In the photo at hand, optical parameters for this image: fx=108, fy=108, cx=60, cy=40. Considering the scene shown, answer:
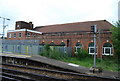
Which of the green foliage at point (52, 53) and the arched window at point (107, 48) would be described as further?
the arched window at point (107, 48)

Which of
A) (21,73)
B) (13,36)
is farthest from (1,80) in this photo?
(13,36)

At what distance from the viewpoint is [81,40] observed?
22.0 m

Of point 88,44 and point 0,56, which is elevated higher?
point 88,44

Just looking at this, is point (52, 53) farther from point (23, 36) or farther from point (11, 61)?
point (23, 36)

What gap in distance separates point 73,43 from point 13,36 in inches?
830

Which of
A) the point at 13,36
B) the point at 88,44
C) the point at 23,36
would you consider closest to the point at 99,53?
the point at 88,44

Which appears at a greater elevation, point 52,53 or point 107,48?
point 107,48

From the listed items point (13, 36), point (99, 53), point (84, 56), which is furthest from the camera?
point (13, 36)

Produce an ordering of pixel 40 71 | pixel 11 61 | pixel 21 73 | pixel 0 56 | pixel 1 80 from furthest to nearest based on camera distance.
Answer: pixel 0 56 → pixel 11 61 → pixel 40 71 → pixel 21 73 → pixel 1 80

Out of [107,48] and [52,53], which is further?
[107,48]

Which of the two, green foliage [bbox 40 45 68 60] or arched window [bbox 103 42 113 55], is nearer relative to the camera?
green foliage [bbox 40 45 68 60]

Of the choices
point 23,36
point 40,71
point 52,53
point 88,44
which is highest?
point 23,36

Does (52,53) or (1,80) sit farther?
(52,53)

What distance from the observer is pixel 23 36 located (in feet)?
104
